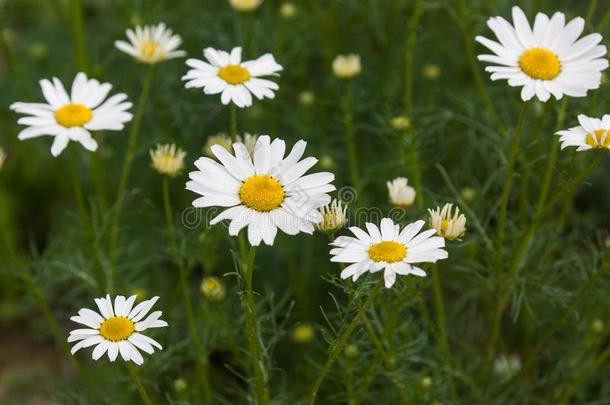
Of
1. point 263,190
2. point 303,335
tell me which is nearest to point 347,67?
point 303,335

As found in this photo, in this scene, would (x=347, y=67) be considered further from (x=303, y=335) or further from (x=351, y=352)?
(x=351, y=352)

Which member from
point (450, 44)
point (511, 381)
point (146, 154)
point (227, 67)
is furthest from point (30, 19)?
point (511, 381)

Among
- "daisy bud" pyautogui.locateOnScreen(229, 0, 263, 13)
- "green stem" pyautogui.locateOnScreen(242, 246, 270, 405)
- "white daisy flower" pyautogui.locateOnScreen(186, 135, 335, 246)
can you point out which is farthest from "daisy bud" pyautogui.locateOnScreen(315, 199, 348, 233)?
"daisy bud" pyautogui.locateOnScreen(229, 0, 263, 13)

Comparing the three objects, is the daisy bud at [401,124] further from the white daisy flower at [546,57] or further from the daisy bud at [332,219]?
the daisy bud at [332,219]

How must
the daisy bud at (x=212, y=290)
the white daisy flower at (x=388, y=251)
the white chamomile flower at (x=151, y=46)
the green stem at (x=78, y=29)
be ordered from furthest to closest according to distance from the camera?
1. the green stem at (x=78, y=29)
2. the white chamomile flower at (x=151, y=46)
3. the daisy bud at (x=212, y=290)
4. the white daisy flower at (x=388, y=251)

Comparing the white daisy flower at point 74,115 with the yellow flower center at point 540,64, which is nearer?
the yellow flower center at point 540,64

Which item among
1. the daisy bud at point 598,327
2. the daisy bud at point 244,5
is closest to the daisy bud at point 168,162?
the daisy bud at point 244,5
